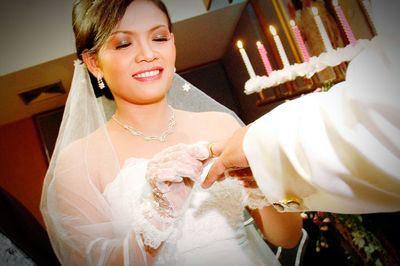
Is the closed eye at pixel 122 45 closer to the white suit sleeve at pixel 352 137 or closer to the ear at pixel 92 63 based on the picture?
the ear at pixel 92 63

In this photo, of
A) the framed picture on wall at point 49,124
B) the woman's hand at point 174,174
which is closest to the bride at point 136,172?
the woman's hand at point 174,174

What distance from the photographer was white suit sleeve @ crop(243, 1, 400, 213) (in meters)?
0.50

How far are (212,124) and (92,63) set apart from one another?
1.82 feet

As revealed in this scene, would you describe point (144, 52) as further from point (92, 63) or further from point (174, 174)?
point (174, 174)

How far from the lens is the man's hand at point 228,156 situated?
0.71m

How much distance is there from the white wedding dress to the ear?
14.5 inches

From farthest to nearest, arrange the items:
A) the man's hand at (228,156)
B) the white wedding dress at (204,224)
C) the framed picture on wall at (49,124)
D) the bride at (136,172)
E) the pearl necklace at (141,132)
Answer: the framed picture on wall at (49,124) → the pearl necklace at (141,132) → the white wedding dress at (204,224) → the bride at (136,172) → the man's hand at (228,156)

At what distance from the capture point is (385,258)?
1.39 m

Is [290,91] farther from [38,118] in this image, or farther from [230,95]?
[38,118]

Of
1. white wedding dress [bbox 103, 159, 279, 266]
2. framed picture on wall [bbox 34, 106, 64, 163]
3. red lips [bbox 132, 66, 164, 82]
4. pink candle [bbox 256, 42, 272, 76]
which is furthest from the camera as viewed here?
framed picture on wall [bbox 34, 106, 64, 163]

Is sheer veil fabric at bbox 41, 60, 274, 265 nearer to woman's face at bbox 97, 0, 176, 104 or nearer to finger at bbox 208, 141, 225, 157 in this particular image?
woman's face at bbox 97, 0, 176, 104

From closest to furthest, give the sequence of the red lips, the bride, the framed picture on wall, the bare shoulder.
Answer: the bride, the red lips, the bare shoulder, the framed picture on wall

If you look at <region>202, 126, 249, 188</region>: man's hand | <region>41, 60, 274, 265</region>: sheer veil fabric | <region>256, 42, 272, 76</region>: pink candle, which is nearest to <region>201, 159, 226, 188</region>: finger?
<region>202, 126, 249, 188</region>: man's hand

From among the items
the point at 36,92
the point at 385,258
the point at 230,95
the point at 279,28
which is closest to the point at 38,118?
the point at 36,92
